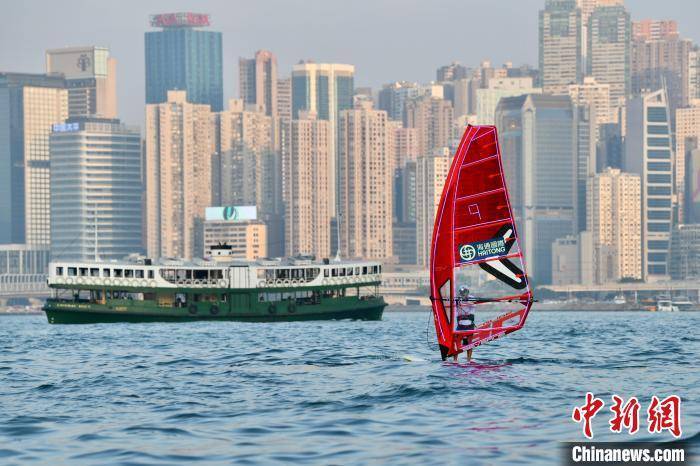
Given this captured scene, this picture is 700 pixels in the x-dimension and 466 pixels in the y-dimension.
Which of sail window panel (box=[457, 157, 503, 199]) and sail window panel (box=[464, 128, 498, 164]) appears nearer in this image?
sail window panel (box=[457, 157, 503, 199])

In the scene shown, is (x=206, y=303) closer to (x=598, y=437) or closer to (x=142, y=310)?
(x=142, y=310)

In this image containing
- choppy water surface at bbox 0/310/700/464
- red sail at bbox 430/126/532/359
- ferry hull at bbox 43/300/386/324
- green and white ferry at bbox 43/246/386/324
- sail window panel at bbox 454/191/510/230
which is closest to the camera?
choppy water surface at bbox 0/310/700/464

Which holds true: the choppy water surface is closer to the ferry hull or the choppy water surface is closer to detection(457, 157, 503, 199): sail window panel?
detection(457, 157, 503, 199): sail window panel

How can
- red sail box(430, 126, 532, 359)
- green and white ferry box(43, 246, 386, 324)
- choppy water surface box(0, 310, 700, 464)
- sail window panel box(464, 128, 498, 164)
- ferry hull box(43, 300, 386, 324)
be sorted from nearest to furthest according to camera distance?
choppy water surface box(0, 310, 700, 464) < red sail box(430, 126, 532, 359) < sail window panel box(464, 128, 498, 164) < ferry hull box(43, 300, 386, 324) < green and white ferry box(43, 246, 386, 324)

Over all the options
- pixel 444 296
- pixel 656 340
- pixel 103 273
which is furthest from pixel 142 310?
pixel 444 296

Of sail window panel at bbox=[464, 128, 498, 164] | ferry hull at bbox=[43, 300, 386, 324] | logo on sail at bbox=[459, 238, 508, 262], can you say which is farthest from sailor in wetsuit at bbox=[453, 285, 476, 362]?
ferry hull at bbox=[43, 300, 386, 324]

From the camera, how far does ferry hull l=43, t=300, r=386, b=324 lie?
116688 mm

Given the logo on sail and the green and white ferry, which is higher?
the logo on sail

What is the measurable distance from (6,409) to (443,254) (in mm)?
14556

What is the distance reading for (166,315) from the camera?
117688 millimetres

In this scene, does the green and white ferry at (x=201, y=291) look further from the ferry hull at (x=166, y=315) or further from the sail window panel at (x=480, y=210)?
the sail window panel at (x=480, y=210)

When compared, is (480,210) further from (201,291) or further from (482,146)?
(201,291)

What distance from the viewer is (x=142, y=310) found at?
117250 mm

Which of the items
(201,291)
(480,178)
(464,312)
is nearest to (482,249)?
(464,312)
